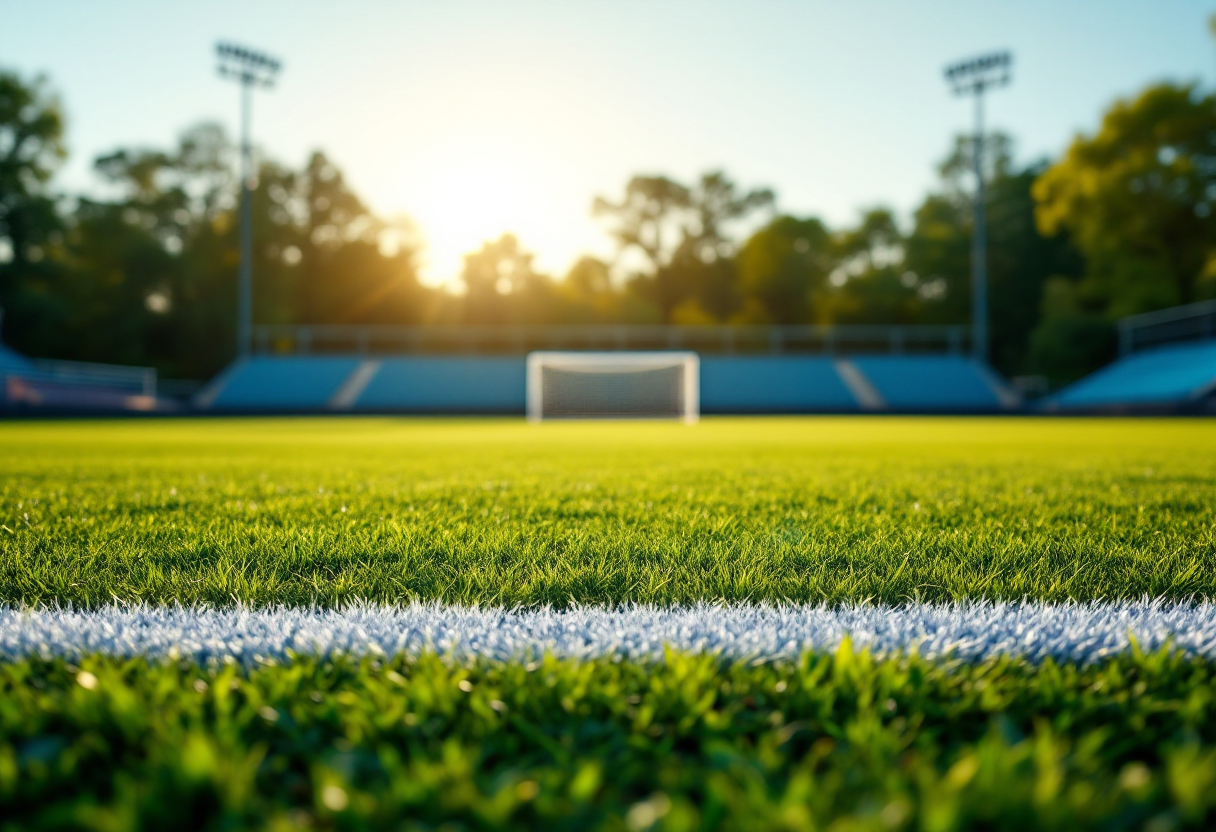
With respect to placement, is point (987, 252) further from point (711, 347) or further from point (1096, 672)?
point (1096, 672)

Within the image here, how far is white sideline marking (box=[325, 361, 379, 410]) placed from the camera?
31.0 metres

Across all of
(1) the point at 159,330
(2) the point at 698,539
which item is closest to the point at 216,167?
(1) the point at 159,330

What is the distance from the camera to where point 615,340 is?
33.9 meters

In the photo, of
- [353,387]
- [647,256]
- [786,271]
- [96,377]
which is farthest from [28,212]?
[786,271]

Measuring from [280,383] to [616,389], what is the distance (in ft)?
47.5

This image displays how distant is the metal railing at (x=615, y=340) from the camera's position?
34.2 m

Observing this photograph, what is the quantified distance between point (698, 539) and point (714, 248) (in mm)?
49759

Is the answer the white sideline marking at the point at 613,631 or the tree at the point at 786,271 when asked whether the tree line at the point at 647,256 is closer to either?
the tree at the point at 786,271

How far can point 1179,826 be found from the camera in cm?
94

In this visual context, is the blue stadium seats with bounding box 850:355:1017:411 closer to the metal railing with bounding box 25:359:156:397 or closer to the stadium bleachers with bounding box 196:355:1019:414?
the stadium bleachers with bounding box 196:355:1019:414

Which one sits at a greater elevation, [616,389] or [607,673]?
[616,389]

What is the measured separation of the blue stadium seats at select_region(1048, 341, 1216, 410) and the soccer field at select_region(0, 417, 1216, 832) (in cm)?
2725

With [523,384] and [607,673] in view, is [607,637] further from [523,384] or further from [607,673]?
[523,384]

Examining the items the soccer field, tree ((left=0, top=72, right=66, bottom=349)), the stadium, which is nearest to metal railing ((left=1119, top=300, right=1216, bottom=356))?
the stadium
